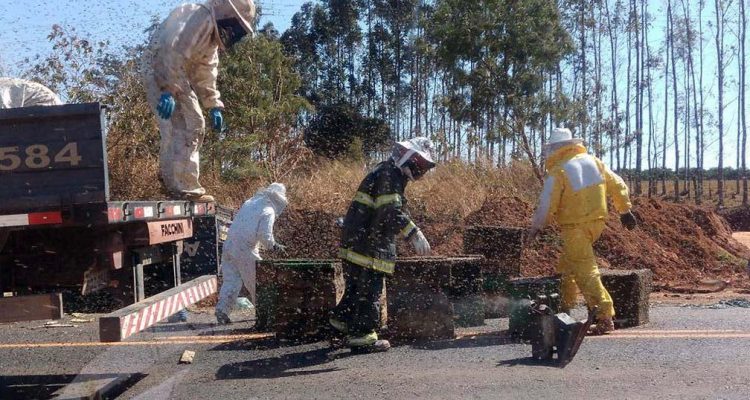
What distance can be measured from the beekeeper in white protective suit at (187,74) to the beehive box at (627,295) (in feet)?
13.0

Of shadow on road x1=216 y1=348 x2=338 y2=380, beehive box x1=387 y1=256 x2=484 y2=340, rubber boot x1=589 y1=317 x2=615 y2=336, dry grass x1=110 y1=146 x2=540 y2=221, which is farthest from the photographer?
dry grass x1=110 y1=146 x2=540 y2=221

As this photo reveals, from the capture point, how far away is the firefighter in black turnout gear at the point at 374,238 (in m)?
6.60

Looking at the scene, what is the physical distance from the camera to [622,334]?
7.06 meters

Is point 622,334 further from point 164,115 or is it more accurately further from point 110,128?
point 110,128

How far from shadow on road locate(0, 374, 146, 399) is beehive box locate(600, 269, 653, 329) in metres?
4.33

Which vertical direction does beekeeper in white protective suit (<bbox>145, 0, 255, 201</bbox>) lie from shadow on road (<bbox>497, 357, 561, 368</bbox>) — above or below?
above

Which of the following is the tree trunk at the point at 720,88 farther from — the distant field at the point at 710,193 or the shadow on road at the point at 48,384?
the shadow on road at the point at 48,384

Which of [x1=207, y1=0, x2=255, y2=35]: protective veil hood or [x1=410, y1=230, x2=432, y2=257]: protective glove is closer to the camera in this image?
[x1=410, y1=230, x2=432, y2=257]: protective glove

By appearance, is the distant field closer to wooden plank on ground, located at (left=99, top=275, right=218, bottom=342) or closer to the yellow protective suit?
the yellow protective suit

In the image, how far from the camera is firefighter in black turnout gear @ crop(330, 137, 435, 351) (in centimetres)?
660

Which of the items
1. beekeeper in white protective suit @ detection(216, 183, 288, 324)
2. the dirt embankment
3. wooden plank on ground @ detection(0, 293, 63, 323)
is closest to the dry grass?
the dirt embankment

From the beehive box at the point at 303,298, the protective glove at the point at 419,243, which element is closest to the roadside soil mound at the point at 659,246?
the beehive box at the point at 303,298

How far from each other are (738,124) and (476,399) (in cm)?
2725

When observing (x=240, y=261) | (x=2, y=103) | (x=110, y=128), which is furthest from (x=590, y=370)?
(x=110, y=128)
